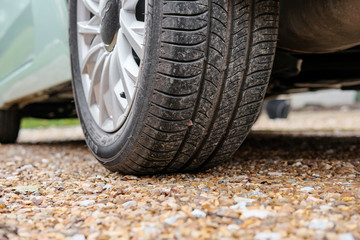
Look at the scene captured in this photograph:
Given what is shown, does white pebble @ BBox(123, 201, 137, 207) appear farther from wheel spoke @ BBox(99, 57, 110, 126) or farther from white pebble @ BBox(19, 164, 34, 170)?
white pebble @ BBox(19, 164, 34, 170)

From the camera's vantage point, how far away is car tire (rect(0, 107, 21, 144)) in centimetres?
363

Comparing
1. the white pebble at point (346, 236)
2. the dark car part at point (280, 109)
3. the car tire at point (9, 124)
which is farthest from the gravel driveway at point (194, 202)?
the dark car part at point (280, 109)

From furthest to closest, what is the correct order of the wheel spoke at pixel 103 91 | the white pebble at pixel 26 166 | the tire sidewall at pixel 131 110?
the white pebble at pixel 26 166, the wheel spoke at pixel 103 91, the tire sidewall at pixel 131 110

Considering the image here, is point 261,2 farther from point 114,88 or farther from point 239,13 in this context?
point 114,88

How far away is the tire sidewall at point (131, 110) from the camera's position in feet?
4.33

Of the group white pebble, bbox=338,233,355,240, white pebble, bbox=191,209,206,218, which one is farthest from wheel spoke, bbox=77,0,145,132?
white pebble, bbox=338,233,355,240

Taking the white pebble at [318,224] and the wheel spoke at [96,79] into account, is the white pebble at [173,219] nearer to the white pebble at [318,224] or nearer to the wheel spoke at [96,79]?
the white pebble at [318,224]

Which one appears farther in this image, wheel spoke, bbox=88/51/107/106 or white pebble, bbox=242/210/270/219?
wheel spoke, bbox=88/51/107/106

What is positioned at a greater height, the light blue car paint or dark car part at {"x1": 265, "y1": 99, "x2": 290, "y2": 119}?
the light blue car paint

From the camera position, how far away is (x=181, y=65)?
50.7 inches

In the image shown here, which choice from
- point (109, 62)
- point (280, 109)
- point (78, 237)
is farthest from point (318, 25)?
point (280, 109)

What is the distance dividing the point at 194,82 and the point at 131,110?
0.26m

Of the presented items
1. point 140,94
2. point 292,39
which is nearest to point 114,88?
point 140,94

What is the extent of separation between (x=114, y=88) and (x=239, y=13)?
0.57 m
